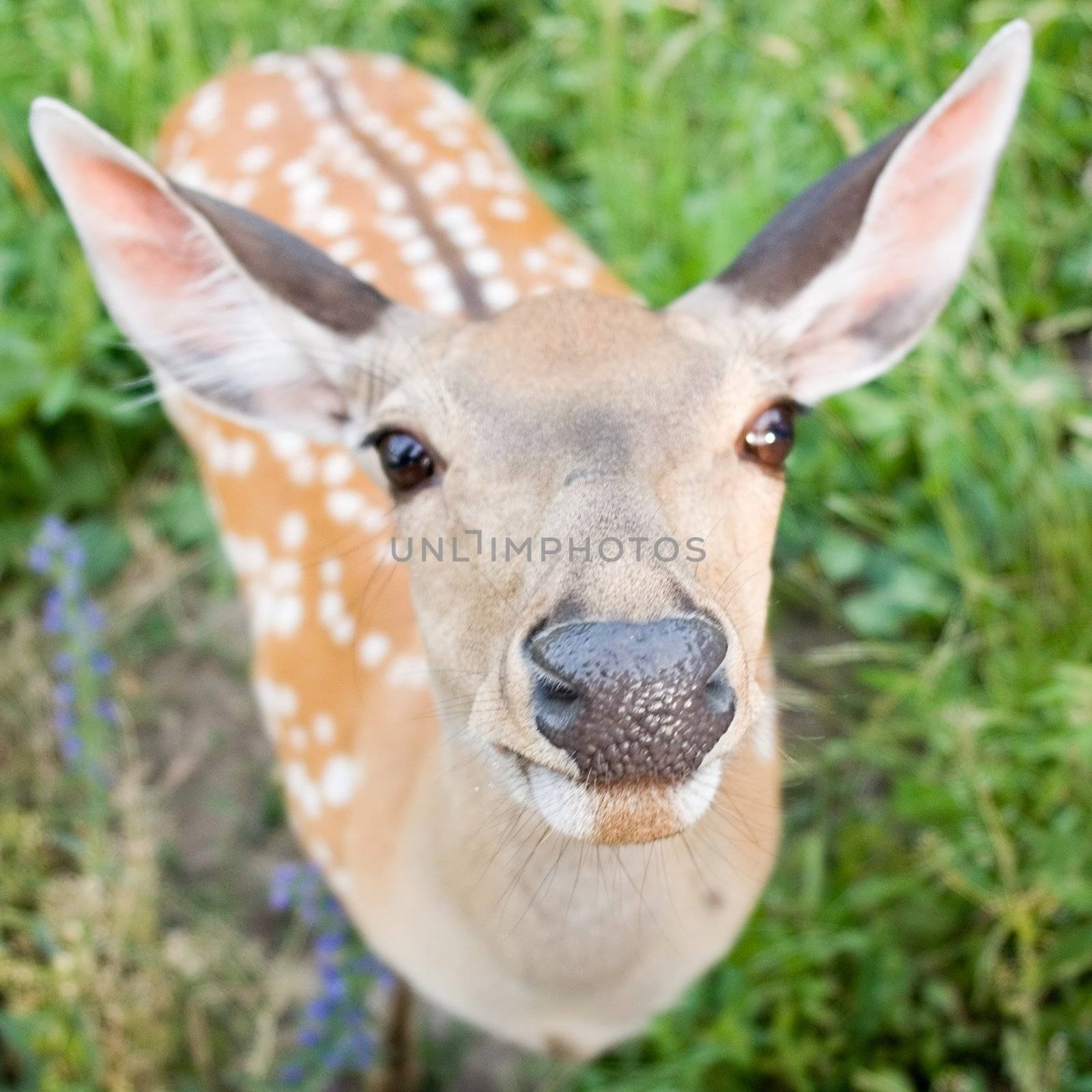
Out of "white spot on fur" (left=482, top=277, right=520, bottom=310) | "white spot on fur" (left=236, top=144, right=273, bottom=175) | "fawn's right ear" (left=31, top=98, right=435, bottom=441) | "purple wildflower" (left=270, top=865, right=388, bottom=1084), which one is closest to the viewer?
"fawn's right ear" (left=31, top=98, right=435, bottom=441)

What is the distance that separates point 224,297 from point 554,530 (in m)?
0.91

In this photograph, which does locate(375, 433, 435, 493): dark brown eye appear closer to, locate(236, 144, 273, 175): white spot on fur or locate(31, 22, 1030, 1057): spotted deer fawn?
locate(31, 22, 1030, 1057): spotted deer fawn

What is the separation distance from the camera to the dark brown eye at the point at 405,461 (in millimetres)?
1926

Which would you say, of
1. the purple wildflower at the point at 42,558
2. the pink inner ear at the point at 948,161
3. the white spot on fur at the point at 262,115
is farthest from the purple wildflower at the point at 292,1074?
Answer: the white spot on fur at the point at 262,115

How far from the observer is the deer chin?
153 centimetres

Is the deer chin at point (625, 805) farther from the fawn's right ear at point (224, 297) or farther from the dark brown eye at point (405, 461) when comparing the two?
the fawn's right ear at point (224, 297)

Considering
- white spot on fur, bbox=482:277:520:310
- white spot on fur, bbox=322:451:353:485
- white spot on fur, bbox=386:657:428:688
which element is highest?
white spot on fur, bbox=482:277:520:310

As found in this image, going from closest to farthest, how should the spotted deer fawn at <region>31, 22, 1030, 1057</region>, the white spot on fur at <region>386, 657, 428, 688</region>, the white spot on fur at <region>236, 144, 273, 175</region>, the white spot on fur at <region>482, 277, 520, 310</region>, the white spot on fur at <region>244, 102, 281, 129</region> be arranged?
1. the spotted deer fawn at <region>31, 22, 1030, 1057</region>
2. the white spot on fur at <region>386, 657, 428, 688</region>
3. the white spot on fur at <region>482, 277, 520, 310</region>
4. the white spot on fur at <region>236, 144, 273, 175</region>
5. the white spot on fur at <region>244, 102, 281, 129</region>

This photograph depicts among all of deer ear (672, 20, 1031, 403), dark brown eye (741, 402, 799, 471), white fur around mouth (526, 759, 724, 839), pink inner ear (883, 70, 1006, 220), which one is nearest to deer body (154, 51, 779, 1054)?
white fur around mouth (526, 759, 724, 839)

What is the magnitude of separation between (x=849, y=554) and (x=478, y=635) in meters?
1.84

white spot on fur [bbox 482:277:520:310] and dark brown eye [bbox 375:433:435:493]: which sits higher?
dark brown eye [bbox 375:433:435:493]

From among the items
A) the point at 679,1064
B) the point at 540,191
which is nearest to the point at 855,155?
the point at 679,1064

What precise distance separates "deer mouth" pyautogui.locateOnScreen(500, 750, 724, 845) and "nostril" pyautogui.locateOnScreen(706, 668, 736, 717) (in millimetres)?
82

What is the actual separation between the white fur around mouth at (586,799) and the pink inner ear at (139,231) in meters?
1.10
